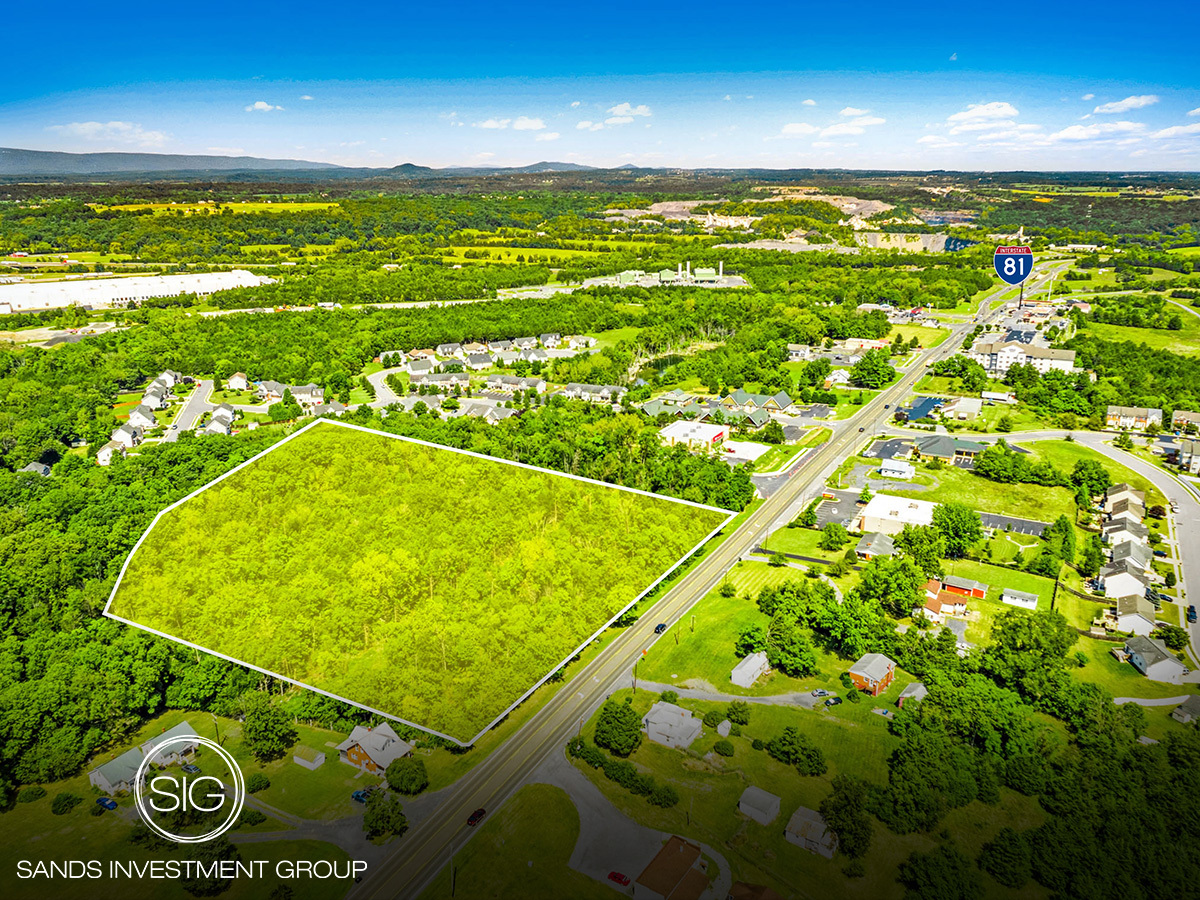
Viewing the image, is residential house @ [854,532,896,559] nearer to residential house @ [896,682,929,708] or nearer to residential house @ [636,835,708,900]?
residential house @ [896,682,929,708]

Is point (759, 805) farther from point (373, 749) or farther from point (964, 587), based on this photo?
point (964, 587)

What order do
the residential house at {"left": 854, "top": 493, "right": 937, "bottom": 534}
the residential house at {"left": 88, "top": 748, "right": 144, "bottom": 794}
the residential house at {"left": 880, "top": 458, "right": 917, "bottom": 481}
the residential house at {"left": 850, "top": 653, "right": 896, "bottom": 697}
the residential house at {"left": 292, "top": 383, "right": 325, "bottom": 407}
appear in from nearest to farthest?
1. the residential house at {"left": 88, "top": 748, "right": 144, "bottom": 794}
2. the residential house at {"left": 850, "top": 653, "right": 896, "bottom": 697}
3. the residential house at {"left": 854, "top": 493, "right": 937, "bottom": 534}
4. the residential house at {"left": 880, "top": 458, "right": 917, "bottom": 481}
5. the residential house at {"left": 292, "top": 383, "right": 325, "bottom": 407}

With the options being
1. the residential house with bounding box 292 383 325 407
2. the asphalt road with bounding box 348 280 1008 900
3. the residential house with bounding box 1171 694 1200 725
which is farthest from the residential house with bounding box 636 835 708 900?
the residential house with bounding box 292 383 325 407

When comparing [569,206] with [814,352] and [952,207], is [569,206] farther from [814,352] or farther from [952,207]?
[814,352]

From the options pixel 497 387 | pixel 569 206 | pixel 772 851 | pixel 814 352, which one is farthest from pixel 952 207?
pixel 772 851

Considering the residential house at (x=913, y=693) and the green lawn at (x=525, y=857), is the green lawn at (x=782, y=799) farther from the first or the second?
the green lawn at (x=525, y=857)

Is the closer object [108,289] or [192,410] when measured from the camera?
[192,410]

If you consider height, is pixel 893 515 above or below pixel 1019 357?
below

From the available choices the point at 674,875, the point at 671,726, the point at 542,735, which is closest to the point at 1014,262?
the point at 671,726
